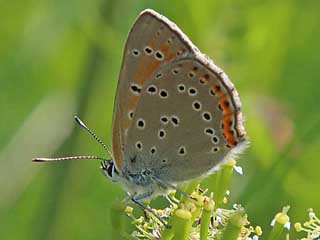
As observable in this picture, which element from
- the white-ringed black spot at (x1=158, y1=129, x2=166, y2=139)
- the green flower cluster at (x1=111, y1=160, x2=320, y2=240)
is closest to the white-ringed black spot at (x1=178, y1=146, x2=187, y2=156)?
the white-ringed black spot at (x1=158, y1=129, x2=166, y2=139)

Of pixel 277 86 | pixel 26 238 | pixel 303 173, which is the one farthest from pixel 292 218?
pixel 26 238

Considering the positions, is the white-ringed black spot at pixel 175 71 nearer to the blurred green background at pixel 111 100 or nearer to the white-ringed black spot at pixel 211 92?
the white-ringed black spot at pixel 211 92

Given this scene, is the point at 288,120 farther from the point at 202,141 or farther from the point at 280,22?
the point at 202,141

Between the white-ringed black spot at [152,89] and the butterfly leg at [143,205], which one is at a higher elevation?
the white-ringed black spot at [152,89]

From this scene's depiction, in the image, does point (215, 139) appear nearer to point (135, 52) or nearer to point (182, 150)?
point (182, 150)

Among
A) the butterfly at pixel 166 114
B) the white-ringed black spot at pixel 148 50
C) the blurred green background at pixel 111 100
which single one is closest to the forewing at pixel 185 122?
the butterfly at pixel 166 114

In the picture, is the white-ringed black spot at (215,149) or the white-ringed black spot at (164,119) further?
the white-ringed black spot at (164,119)

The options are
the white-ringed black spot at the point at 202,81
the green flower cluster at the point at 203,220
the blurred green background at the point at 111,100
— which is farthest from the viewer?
the blurred green background at the point at 111,100
